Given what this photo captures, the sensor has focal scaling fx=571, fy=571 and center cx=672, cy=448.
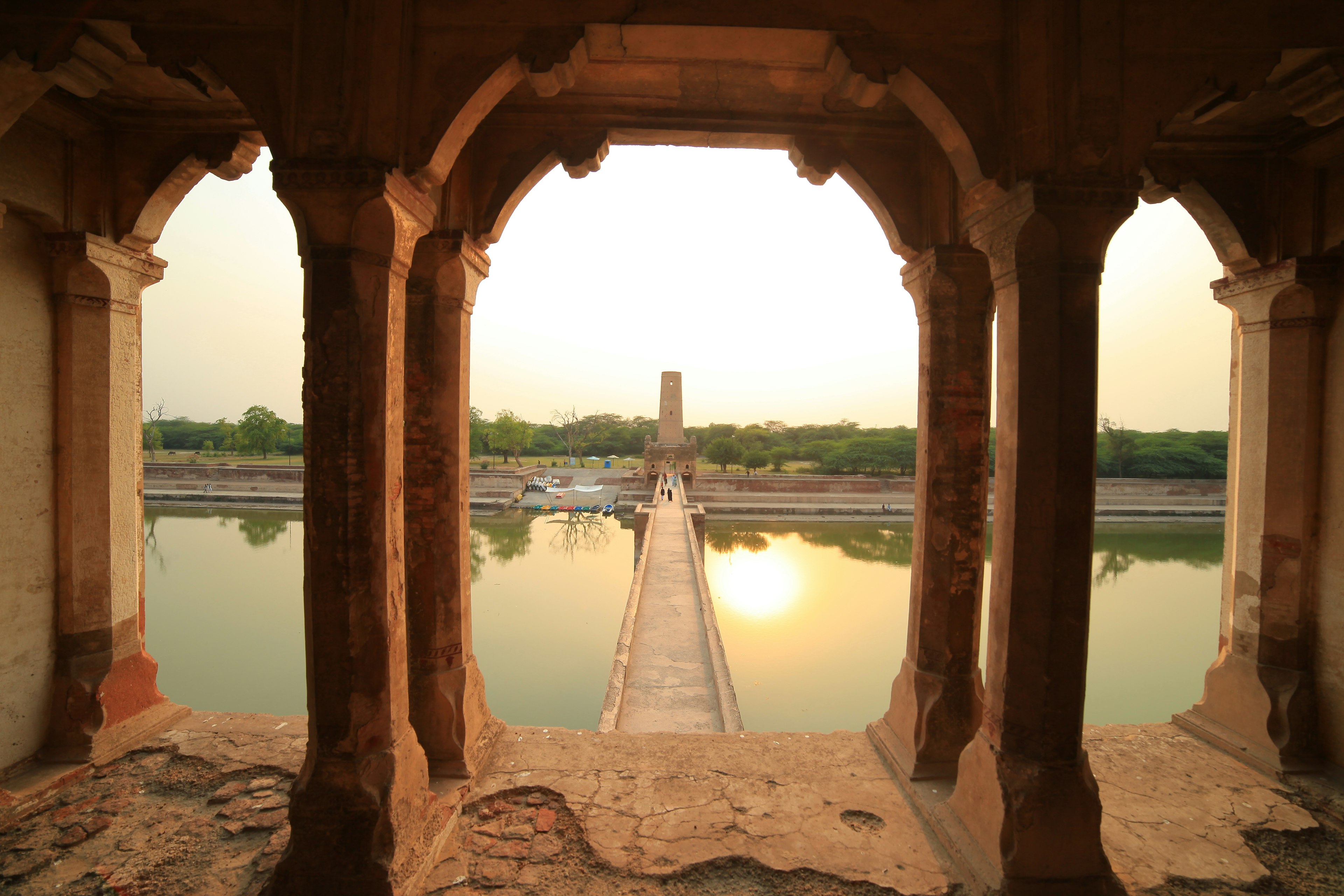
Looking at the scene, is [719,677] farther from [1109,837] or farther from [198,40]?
[198,40]

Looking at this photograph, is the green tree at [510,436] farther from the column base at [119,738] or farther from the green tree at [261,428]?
the column base at [119,738]

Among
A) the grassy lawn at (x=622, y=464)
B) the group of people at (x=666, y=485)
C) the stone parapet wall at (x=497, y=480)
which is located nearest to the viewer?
the group of people at (x=666, y=485)

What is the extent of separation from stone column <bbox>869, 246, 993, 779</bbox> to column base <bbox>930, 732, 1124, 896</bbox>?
3.06 feet

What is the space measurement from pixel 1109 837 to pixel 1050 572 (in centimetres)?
157

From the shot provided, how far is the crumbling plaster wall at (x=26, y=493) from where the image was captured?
3291mm

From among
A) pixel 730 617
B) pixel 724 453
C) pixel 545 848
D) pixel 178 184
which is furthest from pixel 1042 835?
pixel 724 453

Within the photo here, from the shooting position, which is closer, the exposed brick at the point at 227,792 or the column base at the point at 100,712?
the exposed brick at the point at 227,792

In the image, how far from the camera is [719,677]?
6.76m

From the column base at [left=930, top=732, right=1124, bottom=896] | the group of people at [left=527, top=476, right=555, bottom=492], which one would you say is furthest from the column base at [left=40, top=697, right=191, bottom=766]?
Result: the group of people at [left=527, top=476, right=555, bottom=492]

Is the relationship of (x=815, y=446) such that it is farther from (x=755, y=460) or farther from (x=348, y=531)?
(x=348, y=531)

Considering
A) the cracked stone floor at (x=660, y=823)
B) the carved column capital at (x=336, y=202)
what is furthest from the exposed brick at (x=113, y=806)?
the carved column capital at (x=336, y=202)

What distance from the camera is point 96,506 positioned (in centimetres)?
364

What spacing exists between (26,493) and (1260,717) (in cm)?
773

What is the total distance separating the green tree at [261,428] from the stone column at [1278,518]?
53.3 m
